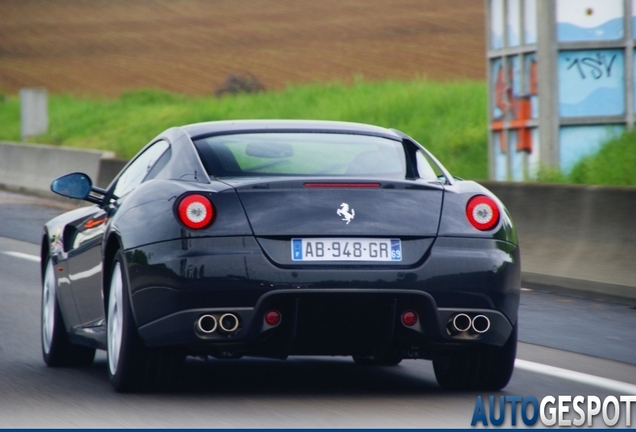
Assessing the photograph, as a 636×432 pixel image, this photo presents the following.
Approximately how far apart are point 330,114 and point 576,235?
20054mm

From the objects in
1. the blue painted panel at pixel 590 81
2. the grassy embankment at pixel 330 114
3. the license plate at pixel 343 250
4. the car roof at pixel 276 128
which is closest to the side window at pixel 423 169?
the car roof at pixel 276 128

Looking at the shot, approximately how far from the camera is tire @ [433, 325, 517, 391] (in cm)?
719

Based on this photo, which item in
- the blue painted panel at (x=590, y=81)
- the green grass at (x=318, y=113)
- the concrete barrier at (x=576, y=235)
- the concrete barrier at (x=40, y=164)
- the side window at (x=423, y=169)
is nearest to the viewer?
the side window at (x=423, y=169)

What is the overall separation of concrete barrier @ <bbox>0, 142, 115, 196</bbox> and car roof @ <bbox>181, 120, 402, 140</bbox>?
648 inches

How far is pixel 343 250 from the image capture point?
262 inches

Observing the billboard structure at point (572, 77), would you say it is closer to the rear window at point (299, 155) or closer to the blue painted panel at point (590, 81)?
the blue painted panel at point (590, 81)

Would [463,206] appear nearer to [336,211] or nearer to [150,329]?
[336,211]

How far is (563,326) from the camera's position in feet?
33.6

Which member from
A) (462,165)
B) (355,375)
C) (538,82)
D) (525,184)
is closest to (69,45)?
(462,165)

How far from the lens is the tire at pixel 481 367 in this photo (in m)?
7.19

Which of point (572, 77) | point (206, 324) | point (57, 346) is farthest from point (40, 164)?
point (206, 324)

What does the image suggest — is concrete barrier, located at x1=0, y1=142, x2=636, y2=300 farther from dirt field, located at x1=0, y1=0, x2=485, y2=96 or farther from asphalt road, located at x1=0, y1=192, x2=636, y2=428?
dirt field, located at x1=0, y1=0, x2=485, y2=96

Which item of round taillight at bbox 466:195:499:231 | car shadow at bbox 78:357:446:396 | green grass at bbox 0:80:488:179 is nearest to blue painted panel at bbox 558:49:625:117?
green grass at bbox 0:80:488:179

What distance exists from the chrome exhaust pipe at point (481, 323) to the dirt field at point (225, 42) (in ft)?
143
